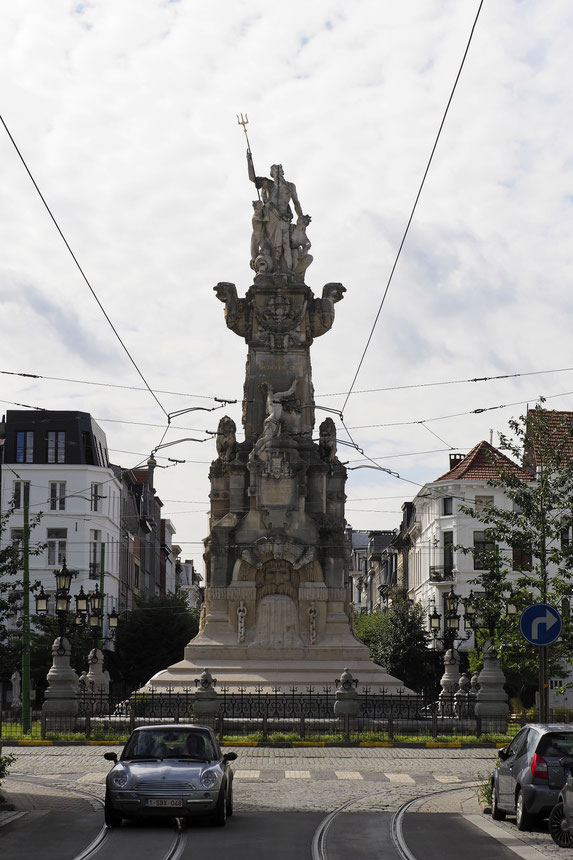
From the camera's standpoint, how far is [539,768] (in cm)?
1603

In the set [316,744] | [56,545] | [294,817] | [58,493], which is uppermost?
[58,493]

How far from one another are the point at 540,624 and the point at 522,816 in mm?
2535

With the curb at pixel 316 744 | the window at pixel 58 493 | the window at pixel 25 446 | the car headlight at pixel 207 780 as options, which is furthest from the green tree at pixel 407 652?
the car headlight at pixel 207 780

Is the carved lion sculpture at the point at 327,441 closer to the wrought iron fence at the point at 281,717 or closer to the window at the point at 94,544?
the wrought iron fence at the point at 281,717

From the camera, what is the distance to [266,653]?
38438 millimetres

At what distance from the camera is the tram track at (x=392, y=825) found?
1454cm

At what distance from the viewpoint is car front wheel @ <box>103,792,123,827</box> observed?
16.6 meters

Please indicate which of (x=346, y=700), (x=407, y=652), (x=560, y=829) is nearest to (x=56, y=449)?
(x=407, y=652)

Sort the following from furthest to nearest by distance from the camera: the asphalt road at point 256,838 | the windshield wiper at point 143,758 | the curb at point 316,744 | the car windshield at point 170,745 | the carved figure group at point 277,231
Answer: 1. the carved figure group at point 277,231
2. the curb at point 316,744
3. the car windshield at point 170,745
4. the windshield wiper at point 143,758
5. the asphalt road at point 256,838

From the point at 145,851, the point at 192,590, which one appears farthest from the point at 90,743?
the point at 192,590

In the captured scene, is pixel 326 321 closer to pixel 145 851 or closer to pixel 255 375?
pixel 255 375

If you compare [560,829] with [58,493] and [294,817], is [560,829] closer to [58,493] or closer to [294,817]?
[294,817]

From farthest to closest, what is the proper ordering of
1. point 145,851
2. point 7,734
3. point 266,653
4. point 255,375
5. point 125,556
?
point 125,556 → point 255,375 → point 266,653 → point 7,734 → point 145,851

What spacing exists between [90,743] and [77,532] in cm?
4910
